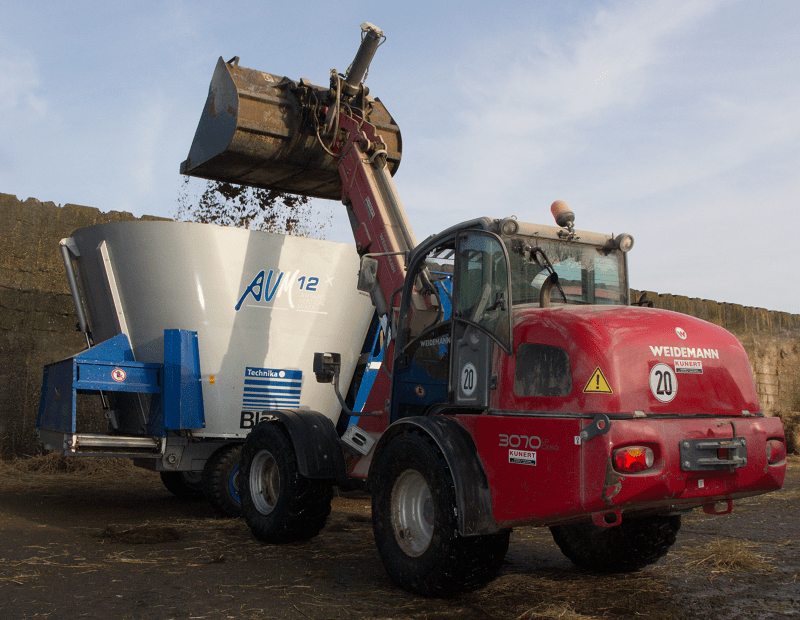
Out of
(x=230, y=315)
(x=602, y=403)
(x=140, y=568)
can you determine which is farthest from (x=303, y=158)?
(x=602, y=403)

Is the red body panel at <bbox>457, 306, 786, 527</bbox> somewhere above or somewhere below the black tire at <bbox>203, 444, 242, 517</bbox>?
above

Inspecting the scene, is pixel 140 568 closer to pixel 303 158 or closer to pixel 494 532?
pixel 494 532

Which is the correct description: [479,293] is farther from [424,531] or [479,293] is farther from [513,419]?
[424,531]

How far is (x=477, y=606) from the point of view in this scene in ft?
14.2

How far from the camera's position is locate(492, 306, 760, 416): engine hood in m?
3.98

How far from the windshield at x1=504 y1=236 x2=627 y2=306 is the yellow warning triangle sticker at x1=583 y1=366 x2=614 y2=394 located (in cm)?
95

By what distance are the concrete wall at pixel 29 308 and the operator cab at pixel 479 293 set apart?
6409 millimetres

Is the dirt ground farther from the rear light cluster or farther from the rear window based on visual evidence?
the rear window

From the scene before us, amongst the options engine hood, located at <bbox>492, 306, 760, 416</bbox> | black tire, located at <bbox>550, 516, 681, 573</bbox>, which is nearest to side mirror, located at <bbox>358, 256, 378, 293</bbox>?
engine hood, located at <bbox>492, 306, 760, 416</bbox>

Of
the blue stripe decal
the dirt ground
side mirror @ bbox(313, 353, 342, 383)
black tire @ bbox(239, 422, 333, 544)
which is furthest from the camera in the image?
the blue stripe decal

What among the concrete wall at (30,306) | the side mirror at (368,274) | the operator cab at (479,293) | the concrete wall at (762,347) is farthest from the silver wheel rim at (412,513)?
the concrete wall at (762,347)

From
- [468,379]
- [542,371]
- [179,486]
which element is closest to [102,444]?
[179,486]

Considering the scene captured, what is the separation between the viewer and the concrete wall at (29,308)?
9695 millimetres

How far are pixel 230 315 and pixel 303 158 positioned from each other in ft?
5.73
